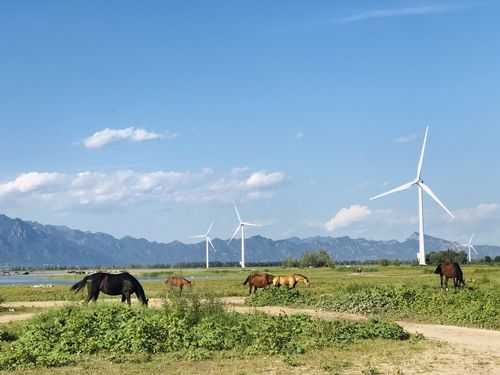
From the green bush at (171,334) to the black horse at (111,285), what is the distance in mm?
4453

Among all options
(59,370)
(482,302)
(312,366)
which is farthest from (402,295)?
(59,370)

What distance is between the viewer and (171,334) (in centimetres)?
1802

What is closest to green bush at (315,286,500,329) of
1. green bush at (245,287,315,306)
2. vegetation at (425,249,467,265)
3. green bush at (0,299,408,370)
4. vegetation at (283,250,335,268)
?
green bush at (245,287,315,306)

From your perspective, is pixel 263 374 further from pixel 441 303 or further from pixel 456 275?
pixel 456 275

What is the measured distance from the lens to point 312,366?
1534 cm

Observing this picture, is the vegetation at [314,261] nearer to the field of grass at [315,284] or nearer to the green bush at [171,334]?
the field of grass at [315,284]

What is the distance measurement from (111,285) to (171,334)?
8.11 metres

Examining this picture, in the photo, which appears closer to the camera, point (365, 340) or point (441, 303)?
point (365, 340)

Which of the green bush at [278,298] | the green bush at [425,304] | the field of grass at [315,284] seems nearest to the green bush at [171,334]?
the field of grass at [315,284]

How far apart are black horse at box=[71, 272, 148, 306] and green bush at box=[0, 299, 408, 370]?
14.6ft

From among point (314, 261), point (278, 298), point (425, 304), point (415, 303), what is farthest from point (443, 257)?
point (425, 304)

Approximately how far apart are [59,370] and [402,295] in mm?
16909

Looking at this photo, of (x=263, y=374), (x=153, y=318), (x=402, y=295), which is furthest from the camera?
(x=402, y=295)

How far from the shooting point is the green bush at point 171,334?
16938mm
